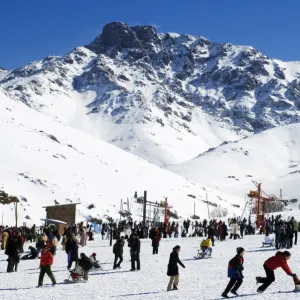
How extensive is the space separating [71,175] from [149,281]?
69.2m

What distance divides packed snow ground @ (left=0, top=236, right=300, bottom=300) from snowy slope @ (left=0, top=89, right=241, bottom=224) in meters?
41.1

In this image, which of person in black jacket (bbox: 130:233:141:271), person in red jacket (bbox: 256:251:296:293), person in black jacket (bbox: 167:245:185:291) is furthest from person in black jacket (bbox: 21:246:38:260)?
person in red jacket (bbox: 256:251:296:293)

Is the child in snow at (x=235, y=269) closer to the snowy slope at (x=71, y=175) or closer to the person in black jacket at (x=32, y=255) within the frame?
the person in black jacket at (x=32, y=255)

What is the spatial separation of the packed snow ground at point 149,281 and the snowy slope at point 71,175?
4109 cm

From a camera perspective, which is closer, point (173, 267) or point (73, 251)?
point (173, 267)

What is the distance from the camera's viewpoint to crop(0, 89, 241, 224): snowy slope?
76.0m

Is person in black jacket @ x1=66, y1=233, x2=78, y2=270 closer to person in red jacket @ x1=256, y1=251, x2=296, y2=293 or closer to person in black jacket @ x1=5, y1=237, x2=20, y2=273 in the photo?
person in black jacket @ x1=5, y1=237, x2=20, y2=273

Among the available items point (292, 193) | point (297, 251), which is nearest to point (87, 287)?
point (297, 251)

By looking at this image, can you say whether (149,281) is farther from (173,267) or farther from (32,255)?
(32,255)

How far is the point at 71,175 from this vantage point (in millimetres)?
87938

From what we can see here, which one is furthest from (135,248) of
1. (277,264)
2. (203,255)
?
(277,264)

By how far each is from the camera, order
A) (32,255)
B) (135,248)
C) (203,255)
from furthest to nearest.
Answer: (32,255)
(203,255)
(135,248)

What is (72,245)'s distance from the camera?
23406 millimetres

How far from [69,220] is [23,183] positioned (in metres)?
24.1
